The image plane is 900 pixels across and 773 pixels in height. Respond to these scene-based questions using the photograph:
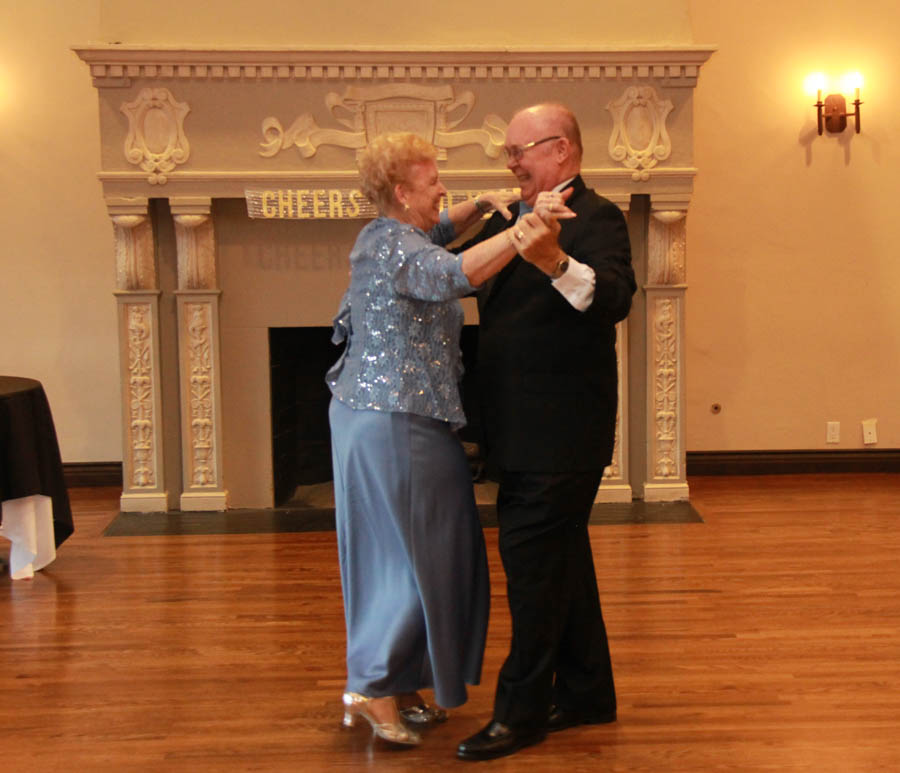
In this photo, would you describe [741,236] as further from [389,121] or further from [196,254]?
[196,254]

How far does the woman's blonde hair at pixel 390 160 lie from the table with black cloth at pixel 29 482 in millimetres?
2401

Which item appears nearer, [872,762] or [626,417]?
[872,762]

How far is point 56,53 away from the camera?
6.34 metres

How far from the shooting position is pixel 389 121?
5.64 meters

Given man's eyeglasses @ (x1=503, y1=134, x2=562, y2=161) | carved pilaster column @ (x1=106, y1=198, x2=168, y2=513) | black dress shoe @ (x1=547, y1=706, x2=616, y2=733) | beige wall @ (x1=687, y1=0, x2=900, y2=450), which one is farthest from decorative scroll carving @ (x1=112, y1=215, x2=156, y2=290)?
black dress shoe @ (x1=547, y1=706, x2=616, y2=733)

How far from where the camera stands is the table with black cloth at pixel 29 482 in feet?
15.1

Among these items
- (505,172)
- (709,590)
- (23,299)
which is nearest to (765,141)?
(505,172)

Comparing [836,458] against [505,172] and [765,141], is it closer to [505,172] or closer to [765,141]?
[765,141]

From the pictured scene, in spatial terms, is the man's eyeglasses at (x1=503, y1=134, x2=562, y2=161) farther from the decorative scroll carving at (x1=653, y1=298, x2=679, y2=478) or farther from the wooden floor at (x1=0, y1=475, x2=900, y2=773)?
the decorative scroll carving at (x1=653, y1=298, x2=679, y2=478)

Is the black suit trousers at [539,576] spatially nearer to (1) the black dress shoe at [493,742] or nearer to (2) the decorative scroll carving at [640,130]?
(1) the black dress shoe at [493,742]

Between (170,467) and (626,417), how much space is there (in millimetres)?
2334

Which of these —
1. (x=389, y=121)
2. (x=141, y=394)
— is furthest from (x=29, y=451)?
(x=389, y=121)

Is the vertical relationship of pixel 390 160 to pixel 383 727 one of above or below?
above

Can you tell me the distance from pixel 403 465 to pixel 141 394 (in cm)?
330
